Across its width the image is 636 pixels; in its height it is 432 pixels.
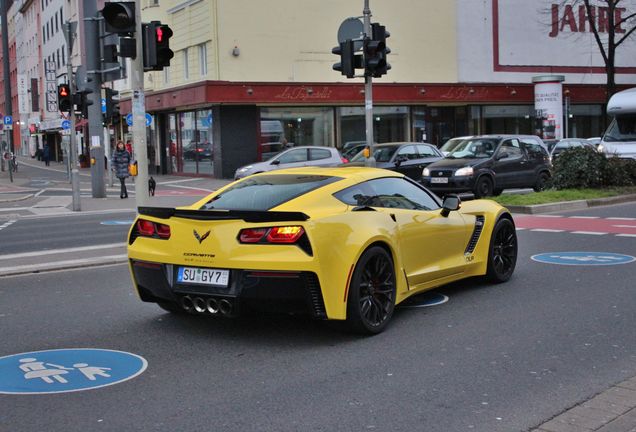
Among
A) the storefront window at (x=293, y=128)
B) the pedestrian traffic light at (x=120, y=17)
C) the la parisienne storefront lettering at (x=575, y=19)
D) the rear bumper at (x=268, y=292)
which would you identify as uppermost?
the la parisienne storefront lettering at (x=575, y=19)

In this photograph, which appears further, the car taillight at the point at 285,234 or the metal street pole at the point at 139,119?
the metal street pole at the point at 139,119

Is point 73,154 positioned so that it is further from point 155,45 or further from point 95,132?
point 155,45

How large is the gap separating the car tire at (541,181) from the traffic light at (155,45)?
1284 cm

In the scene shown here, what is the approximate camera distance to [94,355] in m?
6.20

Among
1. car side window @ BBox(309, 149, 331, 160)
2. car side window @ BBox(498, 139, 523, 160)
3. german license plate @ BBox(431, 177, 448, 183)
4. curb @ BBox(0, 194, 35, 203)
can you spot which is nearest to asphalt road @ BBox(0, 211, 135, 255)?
curb @ BBox(0, 194, 35, 203)

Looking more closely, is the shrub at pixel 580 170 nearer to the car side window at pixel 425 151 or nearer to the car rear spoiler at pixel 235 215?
the car side window at pixel 425 151

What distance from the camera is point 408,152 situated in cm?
2516

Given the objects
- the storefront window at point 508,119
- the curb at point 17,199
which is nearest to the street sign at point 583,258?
the curb at point 17,199

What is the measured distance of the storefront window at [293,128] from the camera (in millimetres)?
37781

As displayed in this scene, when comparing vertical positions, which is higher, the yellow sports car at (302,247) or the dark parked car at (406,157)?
the dark parked car at (406,157)

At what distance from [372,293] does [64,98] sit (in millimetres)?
17565

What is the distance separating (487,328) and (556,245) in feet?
18.1

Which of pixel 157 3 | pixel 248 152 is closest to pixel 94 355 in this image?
pixel 248 152

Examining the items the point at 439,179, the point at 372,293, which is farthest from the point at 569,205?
the point at 372,293
